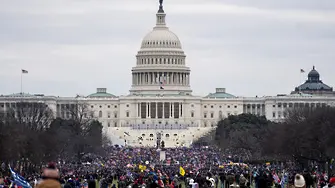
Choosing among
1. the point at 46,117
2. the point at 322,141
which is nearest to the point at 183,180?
the point at 322,141

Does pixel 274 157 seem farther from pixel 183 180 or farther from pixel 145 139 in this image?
pixel 145 139

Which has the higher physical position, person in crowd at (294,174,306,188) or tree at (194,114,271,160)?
tree at (194,114,271,160)

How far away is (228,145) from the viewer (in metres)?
127

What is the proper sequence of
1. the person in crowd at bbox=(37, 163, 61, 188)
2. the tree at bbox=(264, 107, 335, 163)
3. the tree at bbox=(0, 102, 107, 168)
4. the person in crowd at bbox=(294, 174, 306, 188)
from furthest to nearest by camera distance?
the tree at bbox=(264, 107, 335, 163) < the tree at bbox=(0, 102, 107, 168) < the person in crowd at bbox=(294, 174, 306, 188) < the person in crowd at bbox=(37, 163, 61, 188)

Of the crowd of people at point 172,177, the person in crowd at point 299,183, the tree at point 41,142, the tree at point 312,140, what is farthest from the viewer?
the tree at point 312,140

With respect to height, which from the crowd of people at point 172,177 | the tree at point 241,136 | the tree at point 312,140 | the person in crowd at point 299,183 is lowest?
the person in crowd at point 299,183

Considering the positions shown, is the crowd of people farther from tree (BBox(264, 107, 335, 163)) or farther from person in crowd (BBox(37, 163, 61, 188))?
tree (BBox(264, 107, 335, 163))

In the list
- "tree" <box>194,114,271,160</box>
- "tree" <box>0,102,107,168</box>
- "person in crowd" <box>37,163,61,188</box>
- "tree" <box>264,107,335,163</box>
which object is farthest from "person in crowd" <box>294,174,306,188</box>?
"tree" <box>194,114,271,160</box>

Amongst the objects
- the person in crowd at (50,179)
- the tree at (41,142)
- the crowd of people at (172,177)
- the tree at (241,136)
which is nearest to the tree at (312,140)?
the crowd of people at (172,177)

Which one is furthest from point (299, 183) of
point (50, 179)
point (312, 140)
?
point (312, 140)

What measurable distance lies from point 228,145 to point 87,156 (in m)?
20.4

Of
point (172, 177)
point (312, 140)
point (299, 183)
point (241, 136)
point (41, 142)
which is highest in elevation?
point (241, 136)

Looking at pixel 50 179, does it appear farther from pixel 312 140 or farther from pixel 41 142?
pixel 41 142

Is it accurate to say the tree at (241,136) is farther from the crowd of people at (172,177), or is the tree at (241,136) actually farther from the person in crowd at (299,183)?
the person in crowd at (299,183)
